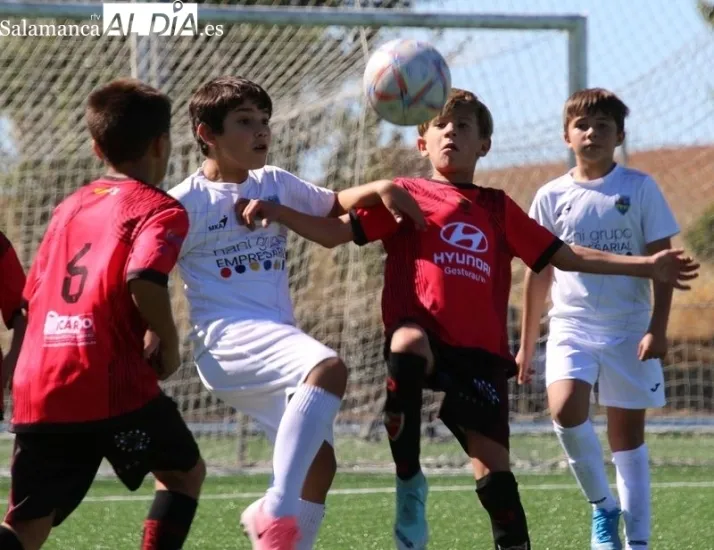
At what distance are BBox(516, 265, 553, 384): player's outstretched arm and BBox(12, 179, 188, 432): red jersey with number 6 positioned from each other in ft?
6.84

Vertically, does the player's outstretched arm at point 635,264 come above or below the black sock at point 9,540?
above

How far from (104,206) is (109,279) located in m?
0.24

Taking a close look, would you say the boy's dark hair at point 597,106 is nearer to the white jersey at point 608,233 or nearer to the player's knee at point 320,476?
the white jersey at point 608,233

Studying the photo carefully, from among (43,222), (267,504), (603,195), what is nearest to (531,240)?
(603,195)

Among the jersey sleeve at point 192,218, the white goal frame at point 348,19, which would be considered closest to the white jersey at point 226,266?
the jersey sleeve at point 192,218

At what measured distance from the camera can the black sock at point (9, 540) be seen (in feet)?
12.4

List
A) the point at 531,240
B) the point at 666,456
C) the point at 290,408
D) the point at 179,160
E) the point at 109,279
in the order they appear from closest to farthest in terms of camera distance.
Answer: the point at 109,279 < the point at 290,408 < the point at 531,240 < the point at 179,160 < the point at 666,456

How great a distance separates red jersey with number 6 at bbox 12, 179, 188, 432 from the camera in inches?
149

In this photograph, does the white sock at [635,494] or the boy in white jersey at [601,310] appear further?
the boy in white jersey at [601,310]

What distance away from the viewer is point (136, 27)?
9039 millimetres

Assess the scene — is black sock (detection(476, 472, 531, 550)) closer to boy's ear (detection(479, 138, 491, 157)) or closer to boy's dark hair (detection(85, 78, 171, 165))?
boy's ear (detection(479, 138, 491, 157))

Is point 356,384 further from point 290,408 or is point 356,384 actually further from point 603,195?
point 290,408

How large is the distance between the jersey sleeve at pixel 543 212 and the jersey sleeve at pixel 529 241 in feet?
2.98

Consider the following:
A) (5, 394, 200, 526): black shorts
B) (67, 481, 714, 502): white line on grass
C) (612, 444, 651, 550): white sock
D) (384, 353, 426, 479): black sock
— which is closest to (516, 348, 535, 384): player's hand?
(612, 444, 651, 550): white sock
